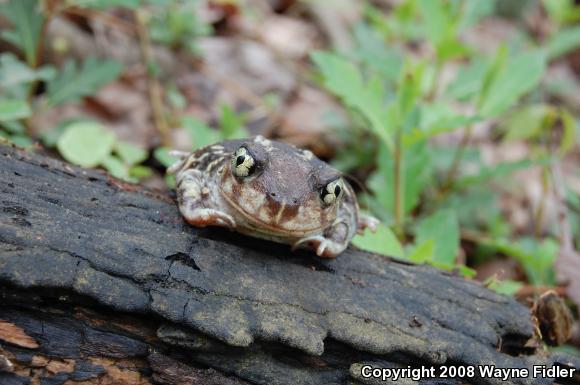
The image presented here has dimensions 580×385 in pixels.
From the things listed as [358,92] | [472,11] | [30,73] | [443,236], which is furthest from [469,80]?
[30,73]

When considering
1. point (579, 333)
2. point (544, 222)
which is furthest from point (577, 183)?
point (579, 333)

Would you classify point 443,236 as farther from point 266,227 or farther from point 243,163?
point 243,163

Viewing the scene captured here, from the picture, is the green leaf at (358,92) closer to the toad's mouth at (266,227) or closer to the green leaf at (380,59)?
the green leaf at (380,59)

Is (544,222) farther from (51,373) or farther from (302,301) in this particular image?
(51,373)

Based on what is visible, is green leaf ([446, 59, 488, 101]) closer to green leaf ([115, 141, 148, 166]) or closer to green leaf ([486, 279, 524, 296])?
green leaf ([486, 279, 524, 296])

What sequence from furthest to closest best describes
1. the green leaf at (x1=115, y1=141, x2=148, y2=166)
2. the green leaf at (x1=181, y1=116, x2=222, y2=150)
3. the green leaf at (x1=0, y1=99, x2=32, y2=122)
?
the green leaf at (x1=115, y1=141, x2=148, y2=166), the green leaf at (x1=181, y1=116, x2=222, y2=150), the green leaf at (x1=0, y1=99, x2=32, y2=122)

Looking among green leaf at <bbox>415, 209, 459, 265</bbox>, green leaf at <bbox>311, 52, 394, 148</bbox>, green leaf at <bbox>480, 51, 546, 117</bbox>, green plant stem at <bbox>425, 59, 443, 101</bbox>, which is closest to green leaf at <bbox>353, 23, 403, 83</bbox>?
green plant stem at <bbox>425, 59, 443, 101</bbox>

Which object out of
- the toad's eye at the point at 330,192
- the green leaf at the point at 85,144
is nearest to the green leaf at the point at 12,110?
the green leaf at the point at 85,144
